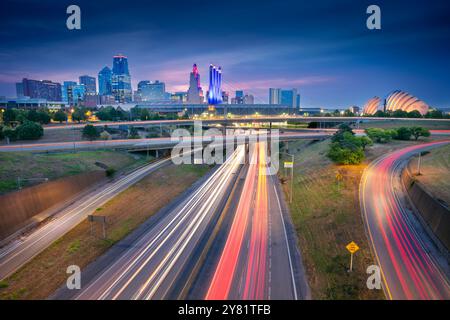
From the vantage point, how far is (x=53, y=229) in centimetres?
3341

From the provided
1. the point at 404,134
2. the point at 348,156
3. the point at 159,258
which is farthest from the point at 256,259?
the point at 404,134

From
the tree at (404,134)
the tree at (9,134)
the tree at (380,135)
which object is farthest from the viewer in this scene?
the tree at (404,134)

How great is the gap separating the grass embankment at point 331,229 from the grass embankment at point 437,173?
9.48 meters

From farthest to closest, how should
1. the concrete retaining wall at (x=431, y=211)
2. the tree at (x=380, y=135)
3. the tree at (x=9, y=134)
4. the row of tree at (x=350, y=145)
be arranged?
the tree at (x=380, y=135)
the tree at (x=9, y=134)
the row of tree at (x=350, y=145)
the concrete retaining wall at (x=431, y=211)

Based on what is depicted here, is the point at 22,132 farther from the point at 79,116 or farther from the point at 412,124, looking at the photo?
the point at 412,124

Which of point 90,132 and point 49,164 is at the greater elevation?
point 90,132

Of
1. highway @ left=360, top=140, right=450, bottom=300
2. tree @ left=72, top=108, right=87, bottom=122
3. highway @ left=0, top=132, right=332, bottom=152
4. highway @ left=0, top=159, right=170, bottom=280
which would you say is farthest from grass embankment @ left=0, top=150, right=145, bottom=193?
tree @ left=72, top=108, right=87, bottom=122

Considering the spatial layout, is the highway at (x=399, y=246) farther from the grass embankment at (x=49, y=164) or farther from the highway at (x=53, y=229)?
the grass embankment at (x=49, y=164)

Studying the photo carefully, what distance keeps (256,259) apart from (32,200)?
3110 centimetres

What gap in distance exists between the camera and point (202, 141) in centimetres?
9200

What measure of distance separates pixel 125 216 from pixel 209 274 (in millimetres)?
18649

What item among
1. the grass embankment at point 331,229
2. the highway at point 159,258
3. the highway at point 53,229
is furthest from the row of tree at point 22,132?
the grass embankment at point 331,229

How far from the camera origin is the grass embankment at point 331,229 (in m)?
22.8

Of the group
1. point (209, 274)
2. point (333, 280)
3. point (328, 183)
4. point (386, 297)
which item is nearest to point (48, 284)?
point (209, 274)
